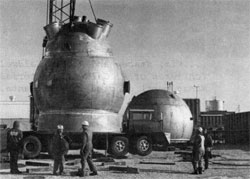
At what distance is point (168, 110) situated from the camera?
28.1m

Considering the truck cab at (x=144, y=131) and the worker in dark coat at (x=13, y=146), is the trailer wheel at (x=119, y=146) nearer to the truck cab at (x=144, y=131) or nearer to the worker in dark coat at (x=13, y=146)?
the truck cab at (x=144, y=131)

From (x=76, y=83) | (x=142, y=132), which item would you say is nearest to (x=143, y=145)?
(x=142, y=132)

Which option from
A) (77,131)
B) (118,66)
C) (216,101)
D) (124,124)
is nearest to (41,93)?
(77,131)

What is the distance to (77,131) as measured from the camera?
19.2m

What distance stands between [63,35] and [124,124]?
7613mm

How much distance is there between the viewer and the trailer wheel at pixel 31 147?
1862 centimetres

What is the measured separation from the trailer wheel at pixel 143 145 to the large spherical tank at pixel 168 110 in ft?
23.2

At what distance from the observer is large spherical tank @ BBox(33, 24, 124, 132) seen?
19.1m

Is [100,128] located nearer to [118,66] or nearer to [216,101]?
[118,66]

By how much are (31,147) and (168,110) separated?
12.0 m

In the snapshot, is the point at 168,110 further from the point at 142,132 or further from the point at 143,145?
the point at 143,145

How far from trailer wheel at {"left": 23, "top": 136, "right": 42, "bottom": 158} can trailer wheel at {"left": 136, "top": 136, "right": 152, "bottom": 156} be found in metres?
4.86

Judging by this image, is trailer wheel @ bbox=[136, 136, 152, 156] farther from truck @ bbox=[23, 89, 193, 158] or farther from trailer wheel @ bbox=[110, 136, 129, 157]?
trailer wheel @ bbox=[110, 136, 129, 157]

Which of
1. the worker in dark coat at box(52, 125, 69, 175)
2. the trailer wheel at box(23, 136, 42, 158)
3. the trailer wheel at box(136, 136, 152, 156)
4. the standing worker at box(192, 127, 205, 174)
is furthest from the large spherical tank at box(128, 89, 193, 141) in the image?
the worker in dark coat at box(52, 125, 69, 175)
